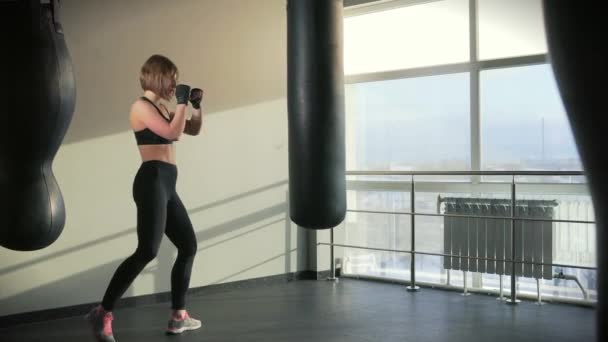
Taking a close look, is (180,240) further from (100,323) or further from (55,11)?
(55,11)

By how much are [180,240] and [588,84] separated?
2438 millimetres

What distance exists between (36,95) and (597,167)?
4.85 ft

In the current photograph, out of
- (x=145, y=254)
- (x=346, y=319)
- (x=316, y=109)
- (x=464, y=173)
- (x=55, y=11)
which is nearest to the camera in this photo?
(x=55, y=11)

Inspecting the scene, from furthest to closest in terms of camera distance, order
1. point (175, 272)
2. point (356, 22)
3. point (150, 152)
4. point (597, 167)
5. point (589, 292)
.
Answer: point (356, 22), point (589, 292), point (175, 272), point (150, 152), point (597, 167)

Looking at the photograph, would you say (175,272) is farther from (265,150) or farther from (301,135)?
(265,150)

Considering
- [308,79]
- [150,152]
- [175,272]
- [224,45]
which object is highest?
[224,45]

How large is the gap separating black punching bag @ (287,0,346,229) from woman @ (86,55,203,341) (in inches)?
24.4

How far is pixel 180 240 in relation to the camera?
9.52 feet

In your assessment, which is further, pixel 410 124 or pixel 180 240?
pixel 410 124

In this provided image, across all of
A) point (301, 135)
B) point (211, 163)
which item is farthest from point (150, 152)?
point (211, 163)

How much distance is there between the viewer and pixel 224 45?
14.0 feet

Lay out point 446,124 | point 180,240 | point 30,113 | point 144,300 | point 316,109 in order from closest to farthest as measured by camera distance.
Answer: point 30,113, point 316,109, point 180,240, point 144,300, point 446,124

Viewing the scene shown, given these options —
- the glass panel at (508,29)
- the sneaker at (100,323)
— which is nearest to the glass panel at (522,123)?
the glass panel at (508,29)

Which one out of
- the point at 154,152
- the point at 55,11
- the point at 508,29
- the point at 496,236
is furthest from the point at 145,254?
the point at 508,29
